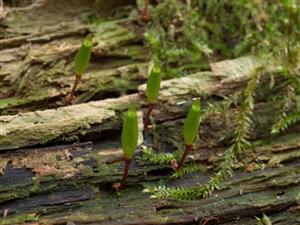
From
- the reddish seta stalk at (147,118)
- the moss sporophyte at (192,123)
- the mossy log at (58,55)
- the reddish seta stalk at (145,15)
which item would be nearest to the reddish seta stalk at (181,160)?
the moss sporophyte at (192,123)

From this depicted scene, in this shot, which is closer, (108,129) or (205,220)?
(205,220)

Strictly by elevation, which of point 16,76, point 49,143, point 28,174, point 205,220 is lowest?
point 205,220

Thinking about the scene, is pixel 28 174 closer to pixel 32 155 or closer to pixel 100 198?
pixel 32 155

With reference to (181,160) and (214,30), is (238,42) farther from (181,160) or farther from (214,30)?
(181,160)

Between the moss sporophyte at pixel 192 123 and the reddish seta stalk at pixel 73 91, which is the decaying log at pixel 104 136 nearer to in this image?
the reddish seta stalk at pixel 73 91

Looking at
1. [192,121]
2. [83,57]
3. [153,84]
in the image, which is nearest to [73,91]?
[83,57]

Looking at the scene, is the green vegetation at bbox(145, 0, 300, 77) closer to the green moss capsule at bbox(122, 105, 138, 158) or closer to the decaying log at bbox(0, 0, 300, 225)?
the decaying log at bbox(0, 0, 300, 225)

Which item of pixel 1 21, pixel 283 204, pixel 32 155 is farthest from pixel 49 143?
pixel 283 204
